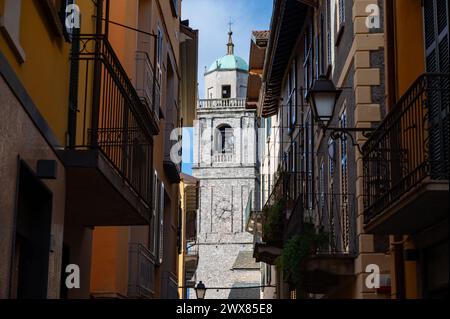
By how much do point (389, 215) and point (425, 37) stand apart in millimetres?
2461

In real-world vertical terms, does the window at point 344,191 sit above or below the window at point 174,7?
below

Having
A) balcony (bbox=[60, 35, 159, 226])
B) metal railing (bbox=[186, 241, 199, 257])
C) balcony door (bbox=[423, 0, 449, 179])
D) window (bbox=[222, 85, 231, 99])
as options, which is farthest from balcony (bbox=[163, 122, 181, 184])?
window (bbox=[222, 85, 231, 99])

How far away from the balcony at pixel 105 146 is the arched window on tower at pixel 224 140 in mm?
87038

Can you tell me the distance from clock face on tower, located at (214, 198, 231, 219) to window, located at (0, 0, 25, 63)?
3500 inches

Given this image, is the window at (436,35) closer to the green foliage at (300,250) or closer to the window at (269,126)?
the green foliage at (300,250)

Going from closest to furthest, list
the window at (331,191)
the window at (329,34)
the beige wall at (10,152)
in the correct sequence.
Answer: the beige wall at (10,152) < the window at (331,191) < the window at (329,34)

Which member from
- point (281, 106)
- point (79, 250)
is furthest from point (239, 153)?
point (79, 250)

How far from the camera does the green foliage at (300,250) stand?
1561cm

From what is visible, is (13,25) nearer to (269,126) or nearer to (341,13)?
(341,13)

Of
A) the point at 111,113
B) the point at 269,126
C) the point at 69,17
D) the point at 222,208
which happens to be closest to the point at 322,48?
the point at 111,113

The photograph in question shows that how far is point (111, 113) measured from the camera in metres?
10.9

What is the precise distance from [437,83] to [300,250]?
25.5 feet

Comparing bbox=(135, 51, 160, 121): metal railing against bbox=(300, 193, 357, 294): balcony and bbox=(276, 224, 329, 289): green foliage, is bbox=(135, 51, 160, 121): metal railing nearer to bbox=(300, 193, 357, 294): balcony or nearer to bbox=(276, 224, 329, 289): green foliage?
bbox=(276, 224, 329, 289): green foliage

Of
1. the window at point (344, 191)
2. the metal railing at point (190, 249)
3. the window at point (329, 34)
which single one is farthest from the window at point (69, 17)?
the metal railing at point (190, 249)
